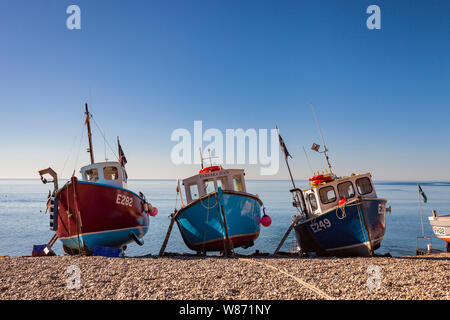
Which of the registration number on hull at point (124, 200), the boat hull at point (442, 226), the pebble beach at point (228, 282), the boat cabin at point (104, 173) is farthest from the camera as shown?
the boat cabin at point (104, 173)

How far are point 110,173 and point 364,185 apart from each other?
47.5 feet

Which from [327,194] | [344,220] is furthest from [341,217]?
[327,194]

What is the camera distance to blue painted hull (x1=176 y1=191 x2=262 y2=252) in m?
13.0

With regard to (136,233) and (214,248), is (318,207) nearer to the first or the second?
(214,248)

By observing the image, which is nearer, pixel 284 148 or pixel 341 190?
pixel 341 190

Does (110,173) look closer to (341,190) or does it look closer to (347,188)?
(341,190)

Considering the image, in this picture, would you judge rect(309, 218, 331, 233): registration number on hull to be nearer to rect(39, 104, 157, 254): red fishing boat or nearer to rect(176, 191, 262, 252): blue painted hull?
rect(176, 191, 262, 252): blue painted hull

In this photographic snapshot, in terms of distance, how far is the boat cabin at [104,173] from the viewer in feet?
54.4

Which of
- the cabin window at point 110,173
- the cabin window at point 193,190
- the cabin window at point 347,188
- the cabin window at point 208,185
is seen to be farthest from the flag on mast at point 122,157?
the cabin window at point 347,188

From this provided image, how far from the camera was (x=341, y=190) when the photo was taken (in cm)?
1334

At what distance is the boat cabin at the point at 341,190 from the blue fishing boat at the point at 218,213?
2889 millimetres

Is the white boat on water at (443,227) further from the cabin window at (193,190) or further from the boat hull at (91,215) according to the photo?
the boat hull at (91,215)
